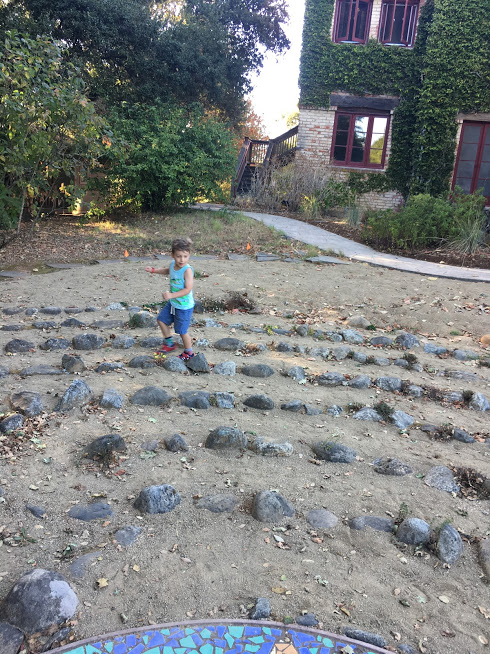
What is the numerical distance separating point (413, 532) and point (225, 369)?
1954mm

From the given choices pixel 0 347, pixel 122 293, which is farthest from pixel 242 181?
pixel 0 347

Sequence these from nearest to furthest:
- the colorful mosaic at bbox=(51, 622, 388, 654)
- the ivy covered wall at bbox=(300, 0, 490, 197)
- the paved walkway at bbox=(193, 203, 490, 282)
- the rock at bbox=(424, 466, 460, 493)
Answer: the colorful mosaic at bbox=(51, 622, 388, 654) < the rock at bbox=(424, 466, 460, 493) < the paved walkway at bbox=(193, 203, 490, 282) < the ivy covered wall at bbox=(300, 0, 490, 197)

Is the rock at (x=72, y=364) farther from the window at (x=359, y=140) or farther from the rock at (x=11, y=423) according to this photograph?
the window at (x=359, y=140)

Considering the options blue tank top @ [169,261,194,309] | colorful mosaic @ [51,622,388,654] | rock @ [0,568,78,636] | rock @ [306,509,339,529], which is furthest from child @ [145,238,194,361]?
colorful mosaic @ [51,622,388,654]

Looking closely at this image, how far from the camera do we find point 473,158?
1362 centimetres

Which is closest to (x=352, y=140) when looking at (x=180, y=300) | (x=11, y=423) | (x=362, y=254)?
(x=362, y=254)

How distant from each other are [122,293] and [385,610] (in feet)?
15.3

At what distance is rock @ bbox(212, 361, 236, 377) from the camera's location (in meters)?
3.85

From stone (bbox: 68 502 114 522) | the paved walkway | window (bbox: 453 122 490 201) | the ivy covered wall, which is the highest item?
the ivy covered wall

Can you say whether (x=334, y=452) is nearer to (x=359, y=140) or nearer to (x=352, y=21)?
(x=359, y=140)

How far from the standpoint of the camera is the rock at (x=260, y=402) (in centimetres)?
334

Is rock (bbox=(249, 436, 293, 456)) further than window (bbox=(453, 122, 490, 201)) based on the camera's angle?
No

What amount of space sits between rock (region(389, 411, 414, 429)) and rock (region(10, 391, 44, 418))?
6.99 ft

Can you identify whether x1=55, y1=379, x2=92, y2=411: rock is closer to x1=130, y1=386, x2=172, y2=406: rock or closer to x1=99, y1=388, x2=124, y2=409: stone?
x1=99, y1=388, x2=124, y2=409: stone
